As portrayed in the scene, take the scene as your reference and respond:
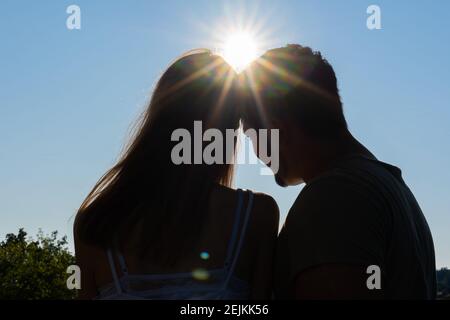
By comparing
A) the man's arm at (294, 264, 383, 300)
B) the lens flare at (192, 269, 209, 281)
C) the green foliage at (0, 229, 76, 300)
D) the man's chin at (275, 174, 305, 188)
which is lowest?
the man's arm at (294, 264, 383, 300)

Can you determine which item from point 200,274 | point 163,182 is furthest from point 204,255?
point 163,182

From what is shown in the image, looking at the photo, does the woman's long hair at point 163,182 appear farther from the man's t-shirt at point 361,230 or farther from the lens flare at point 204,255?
the man's t-shirt at point 361,230

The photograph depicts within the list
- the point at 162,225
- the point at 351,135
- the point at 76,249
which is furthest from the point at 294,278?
the point at 76,249

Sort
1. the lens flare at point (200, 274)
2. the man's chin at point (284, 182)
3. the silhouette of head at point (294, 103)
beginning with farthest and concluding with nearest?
1. the man's chin at point (284, 182)
2. the silhouette of head at point (294, 103)
3. the lens flare at point (200, 274)

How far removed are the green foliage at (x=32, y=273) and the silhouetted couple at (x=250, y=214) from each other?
133 ft

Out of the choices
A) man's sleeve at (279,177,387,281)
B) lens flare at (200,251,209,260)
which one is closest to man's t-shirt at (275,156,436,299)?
man's sleeve at (279,177,387,281)

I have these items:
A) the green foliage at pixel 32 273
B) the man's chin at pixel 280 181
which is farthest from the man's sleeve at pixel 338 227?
the green foliage at pixel 32 273

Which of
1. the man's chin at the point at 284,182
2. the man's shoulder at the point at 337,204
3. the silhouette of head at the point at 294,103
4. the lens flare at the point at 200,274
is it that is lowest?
the lens flare at the point at 200,274

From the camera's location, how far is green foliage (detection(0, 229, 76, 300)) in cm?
4341

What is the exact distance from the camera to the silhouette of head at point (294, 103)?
3.24 m

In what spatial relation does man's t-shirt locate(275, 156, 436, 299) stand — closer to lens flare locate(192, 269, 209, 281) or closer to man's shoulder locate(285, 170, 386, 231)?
man's shoulder locate(285, 170, 386, 231)

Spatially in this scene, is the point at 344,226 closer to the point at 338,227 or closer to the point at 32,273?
the point at 338,227
